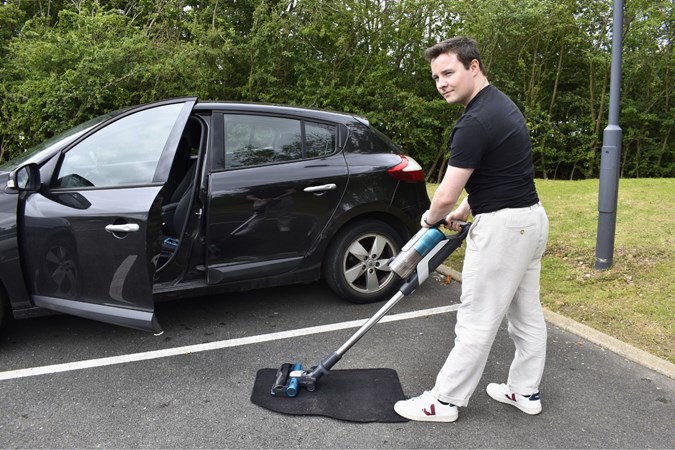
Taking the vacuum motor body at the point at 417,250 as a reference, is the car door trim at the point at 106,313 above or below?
below

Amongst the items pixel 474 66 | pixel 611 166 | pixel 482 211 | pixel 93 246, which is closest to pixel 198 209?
pixel 93 246

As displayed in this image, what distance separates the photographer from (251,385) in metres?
3.08

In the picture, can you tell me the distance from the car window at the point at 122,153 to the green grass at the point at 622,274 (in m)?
3.00

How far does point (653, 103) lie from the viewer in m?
10.8

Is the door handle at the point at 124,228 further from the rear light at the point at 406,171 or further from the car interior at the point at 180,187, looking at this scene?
the rear light at the point at 406,171

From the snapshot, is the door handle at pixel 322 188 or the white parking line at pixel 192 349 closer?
the white parking line at pixel 192 349

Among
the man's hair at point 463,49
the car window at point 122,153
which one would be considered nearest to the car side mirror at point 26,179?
the car window at point 122,153

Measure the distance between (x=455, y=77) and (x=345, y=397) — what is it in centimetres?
175

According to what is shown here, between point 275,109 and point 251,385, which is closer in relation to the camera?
point 251,385

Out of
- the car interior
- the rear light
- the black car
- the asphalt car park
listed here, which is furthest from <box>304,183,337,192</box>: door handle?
the asphalt car park

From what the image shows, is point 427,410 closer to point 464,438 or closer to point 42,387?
point 464,438

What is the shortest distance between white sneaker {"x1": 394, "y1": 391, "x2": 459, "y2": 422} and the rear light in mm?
1980

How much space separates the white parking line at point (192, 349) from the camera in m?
3.24

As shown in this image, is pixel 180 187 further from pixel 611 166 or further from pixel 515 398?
pixel 611 166
